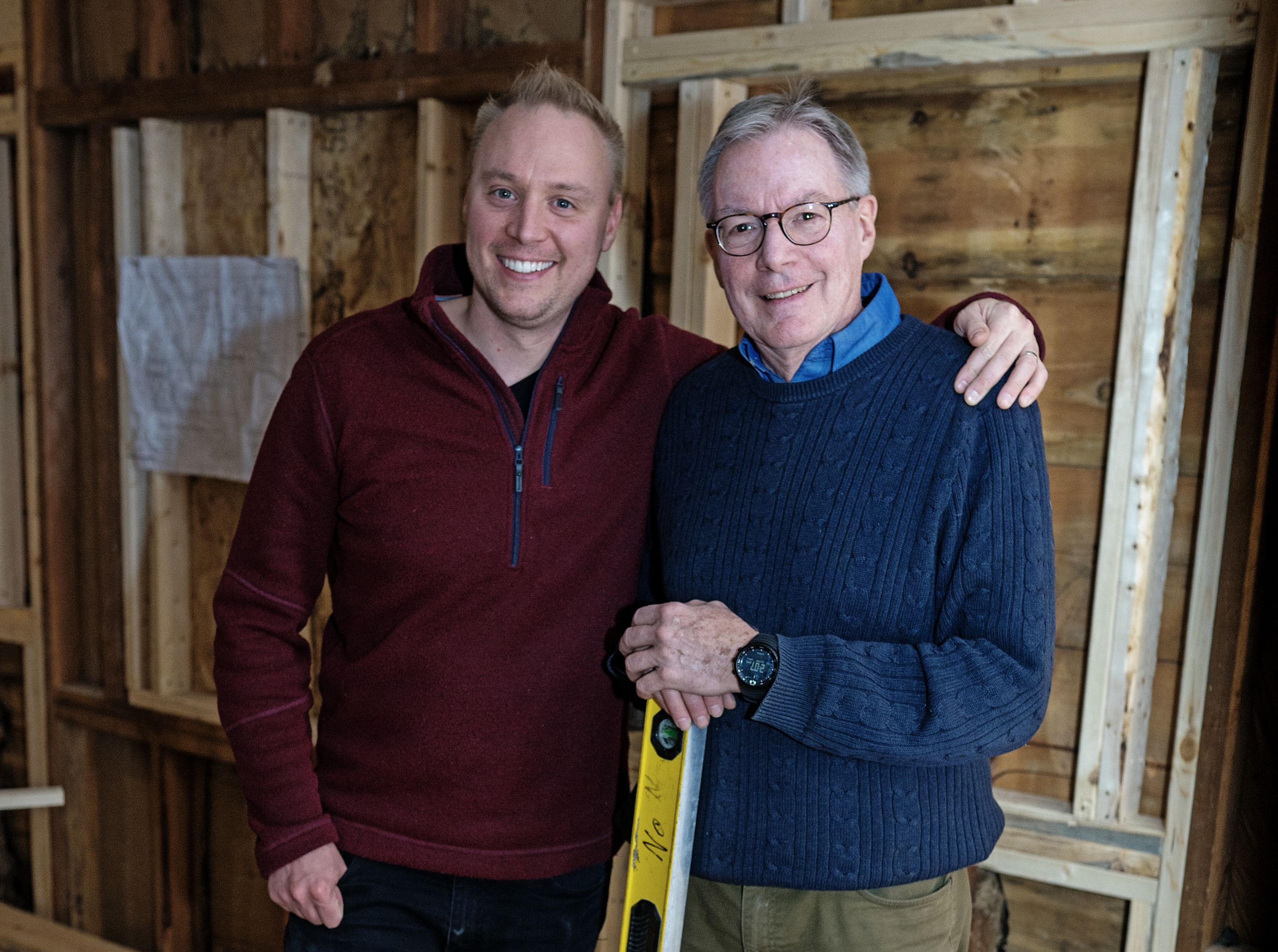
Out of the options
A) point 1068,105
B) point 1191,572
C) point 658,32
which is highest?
point 658,32

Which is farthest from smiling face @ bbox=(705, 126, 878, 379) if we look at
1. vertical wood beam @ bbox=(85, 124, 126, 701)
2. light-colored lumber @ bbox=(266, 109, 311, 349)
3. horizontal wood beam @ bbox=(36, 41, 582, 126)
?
vertical wood beam @ bbox=(85, 124, 126, 701)

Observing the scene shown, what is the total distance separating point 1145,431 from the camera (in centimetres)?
195

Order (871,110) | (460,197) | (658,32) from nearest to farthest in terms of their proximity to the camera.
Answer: (871,110) < (658,32) < (460,197)

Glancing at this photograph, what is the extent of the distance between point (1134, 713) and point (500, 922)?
1213 millimetres

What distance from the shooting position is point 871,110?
225cm

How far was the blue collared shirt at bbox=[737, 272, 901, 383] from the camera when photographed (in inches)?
53.9

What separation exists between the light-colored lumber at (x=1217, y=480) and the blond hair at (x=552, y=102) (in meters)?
1.04

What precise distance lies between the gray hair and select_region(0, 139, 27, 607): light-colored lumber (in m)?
2.83

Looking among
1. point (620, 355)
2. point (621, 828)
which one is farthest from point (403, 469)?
point (621, 828)

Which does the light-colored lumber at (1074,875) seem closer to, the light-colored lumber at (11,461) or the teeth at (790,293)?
the teeth at (790,293)

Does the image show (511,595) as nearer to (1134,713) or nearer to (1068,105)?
(1134,713)

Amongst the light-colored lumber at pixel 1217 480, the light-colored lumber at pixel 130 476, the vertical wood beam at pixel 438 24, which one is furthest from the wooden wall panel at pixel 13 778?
the light-colored lumber at pixel 1217 480

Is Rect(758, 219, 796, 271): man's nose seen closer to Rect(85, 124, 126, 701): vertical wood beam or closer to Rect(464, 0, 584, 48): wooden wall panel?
Rect(464, 0, 584, 48): wooden wall panel

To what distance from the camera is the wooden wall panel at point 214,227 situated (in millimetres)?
2963
